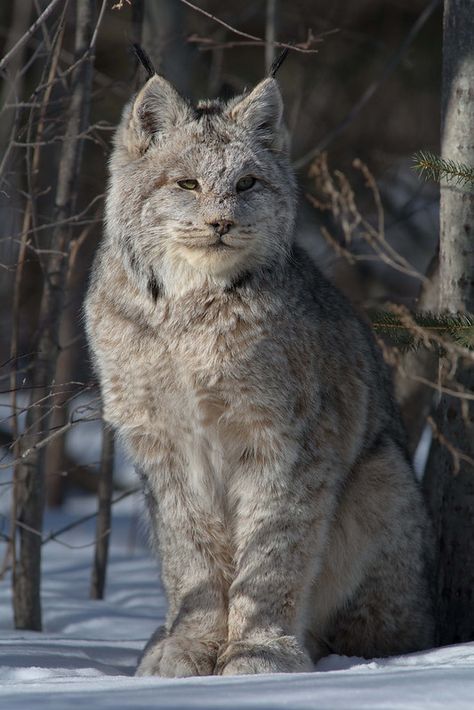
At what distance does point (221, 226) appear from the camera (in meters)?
3.76

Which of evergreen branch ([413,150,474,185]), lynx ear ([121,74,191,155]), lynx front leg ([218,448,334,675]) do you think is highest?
lynx ear ([121,74,191,155])

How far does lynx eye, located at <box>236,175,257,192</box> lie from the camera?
395cm

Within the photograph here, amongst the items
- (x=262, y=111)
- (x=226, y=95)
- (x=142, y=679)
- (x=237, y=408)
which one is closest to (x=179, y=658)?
(x=142, y=679)

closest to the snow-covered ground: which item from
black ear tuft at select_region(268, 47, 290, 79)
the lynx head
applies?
the lynx head

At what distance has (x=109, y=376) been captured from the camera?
13.4 feet

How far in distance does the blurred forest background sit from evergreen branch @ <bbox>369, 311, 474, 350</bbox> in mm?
982

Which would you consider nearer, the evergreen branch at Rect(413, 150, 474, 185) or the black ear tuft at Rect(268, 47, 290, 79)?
the evergreen branch at Rect(413, 150, 474, 185)

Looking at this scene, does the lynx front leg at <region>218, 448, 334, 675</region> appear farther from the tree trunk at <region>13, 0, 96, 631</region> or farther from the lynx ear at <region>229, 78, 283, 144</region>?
the tree trunk at <region>13, 0, 96, 631</region>

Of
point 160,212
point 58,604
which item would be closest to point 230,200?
point 160,212

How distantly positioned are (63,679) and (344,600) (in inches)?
56.5

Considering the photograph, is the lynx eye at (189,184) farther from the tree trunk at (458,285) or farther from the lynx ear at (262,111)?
the tree trunk at (458,285)

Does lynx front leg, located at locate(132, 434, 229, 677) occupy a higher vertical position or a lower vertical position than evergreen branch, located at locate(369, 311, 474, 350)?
lower

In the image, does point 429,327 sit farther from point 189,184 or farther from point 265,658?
point 265,658

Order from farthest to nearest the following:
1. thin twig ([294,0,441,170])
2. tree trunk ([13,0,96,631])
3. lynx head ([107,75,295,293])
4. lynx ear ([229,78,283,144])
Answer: thin twig ([294,0,441,170]), tree trunk ([13,0,96,631]), lynx ear ([229,78,283,144]), lynx head ([107,75,295,293])
